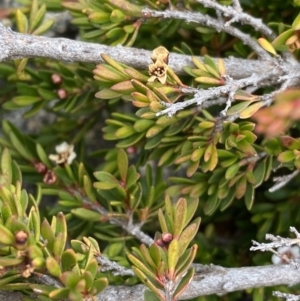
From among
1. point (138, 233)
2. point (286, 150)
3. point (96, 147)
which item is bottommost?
point (96, 147)

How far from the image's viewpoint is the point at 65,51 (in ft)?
3.30

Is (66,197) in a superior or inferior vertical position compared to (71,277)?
inferior

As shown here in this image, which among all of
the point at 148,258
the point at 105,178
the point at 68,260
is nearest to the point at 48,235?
the point at 68,260

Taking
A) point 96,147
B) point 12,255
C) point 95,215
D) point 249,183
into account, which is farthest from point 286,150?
point 96,147

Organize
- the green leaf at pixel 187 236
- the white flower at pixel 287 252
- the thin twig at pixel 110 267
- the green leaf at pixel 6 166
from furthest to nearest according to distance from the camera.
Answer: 1. the white flower at pixel 287 252
2. the green leaf at pixel 6 166
3. the thin twig at pixel 110 267
4. the green leaf at pixel 187 236

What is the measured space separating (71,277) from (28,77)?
2.34 feet

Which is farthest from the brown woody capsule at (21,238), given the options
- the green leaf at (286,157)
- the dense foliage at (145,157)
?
the green leaf at (286,157)

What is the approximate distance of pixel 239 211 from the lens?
4.95 feet

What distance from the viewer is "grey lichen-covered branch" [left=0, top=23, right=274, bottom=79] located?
3.24ft

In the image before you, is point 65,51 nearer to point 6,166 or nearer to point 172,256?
point 6,166

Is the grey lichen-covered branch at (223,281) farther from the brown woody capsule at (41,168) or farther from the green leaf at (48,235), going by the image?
the brown woody capsule at (41,168)

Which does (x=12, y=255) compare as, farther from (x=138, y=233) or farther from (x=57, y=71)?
(x=57, y=71)

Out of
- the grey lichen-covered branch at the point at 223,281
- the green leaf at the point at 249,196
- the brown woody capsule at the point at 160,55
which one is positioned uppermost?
the brown woody capsule at the point at 160,55

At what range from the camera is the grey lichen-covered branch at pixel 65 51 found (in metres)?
0.99
